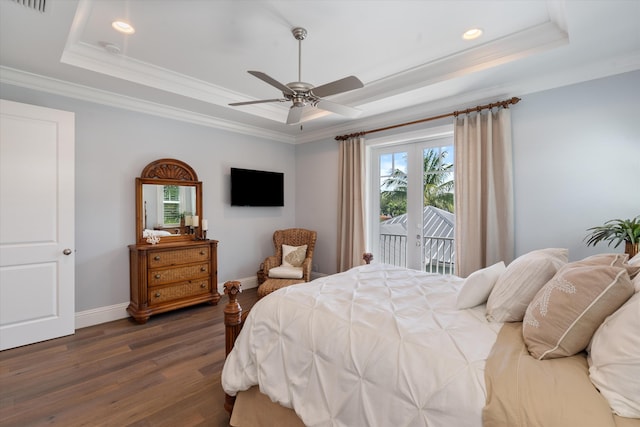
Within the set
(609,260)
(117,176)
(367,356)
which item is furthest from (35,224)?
(609,260)

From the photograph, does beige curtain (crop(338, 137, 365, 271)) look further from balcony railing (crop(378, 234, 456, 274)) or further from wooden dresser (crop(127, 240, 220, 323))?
wooden dresser (crop(127, 240, 220, 323))

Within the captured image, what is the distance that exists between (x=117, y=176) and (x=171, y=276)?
137 centimetres

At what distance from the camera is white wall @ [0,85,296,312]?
3.29 meters

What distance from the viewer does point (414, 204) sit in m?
4.08

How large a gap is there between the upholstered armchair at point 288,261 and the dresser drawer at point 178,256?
885 millimetres

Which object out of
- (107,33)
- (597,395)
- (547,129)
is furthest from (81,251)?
(547,129)

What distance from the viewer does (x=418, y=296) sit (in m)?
1.94

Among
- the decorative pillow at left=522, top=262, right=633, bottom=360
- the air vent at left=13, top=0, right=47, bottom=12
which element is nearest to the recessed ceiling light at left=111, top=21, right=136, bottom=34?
the air vent at left=13, top=0, right=47, bottom=12

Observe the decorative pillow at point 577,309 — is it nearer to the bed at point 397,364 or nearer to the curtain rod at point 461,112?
the bed at point 397,364

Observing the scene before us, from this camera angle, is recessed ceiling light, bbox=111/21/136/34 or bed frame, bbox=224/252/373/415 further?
recessed ceiling light, bbox=111/21/136/34

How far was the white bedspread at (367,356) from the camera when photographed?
111cm

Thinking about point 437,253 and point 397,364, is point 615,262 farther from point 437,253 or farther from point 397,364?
point 437,253

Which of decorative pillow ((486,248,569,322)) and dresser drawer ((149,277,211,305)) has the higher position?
decorative pillow ((486,248,569,322))

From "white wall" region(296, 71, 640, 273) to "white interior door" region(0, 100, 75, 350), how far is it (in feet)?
15.6
